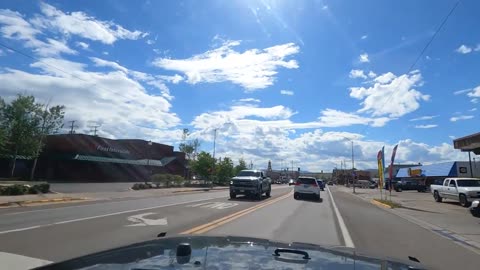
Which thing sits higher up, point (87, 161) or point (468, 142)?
point (468, 142)

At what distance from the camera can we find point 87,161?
197ft

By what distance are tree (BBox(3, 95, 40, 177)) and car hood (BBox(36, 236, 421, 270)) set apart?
165 ft

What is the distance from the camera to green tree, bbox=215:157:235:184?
3068 inches

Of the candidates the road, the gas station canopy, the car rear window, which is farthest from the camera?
the car rear window

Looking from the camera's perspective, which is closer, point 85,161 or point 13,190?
point 13,190

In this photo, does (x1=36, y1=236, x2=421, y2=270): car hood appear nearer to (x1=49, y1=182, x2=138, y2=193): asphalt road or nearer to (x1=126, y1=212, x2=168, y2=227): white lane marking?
(x1=126, y1=212, x2=168, y2=227): white lane marking

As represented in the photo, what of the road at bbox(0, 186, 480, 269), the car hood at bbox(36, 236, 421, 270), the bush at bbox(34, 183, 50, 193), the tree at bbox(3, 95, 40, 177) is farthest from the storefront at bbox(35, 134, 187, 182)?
the car hood at bbox(36, 236, 421, 270)

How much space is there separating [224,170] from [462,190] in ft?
168

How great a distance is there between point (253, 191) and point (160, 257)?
93.1 ft

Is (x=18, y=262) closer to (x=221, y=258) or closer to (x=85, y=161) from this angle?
(x=221, y=258)

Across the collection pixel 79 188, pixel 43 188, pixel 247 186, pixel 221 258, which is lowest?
pixel 221 258


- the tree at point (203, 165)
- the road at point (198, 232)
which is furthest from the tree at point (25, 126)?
the road at point (198, 232)

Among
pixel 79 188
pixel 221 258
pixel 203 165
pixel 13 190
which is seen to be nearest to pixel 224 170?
pixel 203 165

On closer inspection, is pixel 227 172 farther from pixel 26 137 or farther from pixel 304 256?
pixel 304 256
